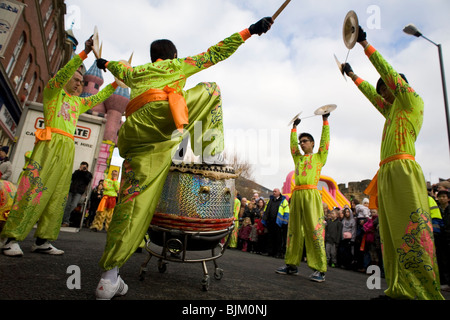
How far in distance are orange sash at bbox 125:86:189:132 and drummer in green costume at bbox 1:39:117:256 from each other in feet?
4.73

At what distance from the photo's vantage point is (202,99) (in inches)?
78.4

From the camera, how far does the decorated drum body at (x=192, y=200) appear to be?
199 cm

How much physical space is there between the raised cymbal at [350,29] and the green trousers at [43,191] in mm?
3113

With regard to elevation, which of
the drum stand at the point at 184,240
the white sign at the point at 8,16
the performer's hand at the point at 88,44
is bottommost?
the drum stand at the point at 184,240

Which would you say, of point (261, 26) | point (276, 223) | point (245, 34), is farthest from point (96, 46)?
point (276, 223)

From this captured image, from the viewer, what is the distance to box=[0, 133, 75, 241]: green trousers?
2.54 meters

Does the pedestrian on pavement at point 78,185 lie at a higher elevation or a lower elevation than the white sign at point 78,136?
lower

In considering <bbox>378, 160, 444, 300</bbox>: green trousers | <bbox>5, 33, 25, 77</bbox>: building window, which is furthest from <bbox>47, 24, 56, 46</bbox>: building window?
<bbox>378, 160, 444, 300</bbox>: green trousers

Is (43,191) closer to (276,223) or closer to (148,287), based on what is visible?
(148,287)

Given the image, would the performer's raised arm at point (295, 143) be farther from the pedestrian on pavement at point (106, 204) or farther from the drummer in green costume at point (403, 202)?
the pedestrian on pavement at point (106, 204)

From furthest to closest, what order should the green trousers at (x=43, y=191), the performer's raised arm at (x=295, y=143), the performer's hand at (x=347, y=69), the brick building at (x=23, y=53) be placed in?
the brick building at (x=23, y=53) → the performer's raised arm at (x=295, y=143) → the performer's hand at (x=347, y=69) → the green trousers at (x=43, y=191)

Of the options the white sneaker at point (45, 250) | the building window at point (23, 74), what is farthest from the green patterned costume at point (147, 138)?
the building window at point (23, 74)

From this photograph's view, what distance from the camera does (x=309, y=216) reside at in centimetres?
360

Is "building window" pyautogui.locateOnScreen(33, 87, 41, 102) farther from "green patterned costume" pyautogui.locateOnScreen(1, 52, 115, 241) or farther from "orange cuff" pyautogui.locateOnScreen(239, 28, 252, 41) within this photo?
"orange cuff" pyautogui.locateOnScreen(239, 28, 252, 41)
